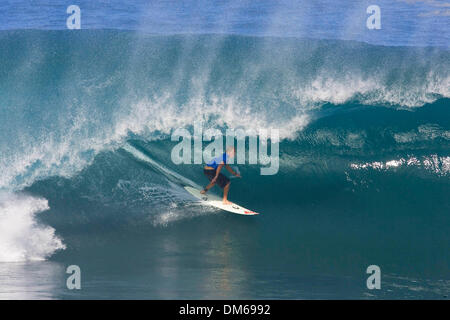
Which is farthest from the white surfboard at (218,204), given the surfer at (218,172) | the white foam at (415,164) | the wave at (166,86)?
the white foam at (415,164)

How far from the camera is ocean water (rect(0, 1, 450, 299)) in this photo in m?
8.77

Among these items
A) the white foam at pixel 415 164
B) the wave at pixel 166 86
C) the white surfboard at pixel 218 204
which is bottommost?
the white surfboard at pixel 218 204

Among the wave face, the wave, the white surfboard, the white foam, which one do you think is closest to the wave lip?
the wave face

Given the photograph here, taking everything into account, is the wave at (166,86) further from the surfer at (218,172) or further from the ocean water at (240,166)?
the surfer at (218,172)

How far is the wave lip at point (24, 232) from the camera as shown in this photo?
31.4 ft

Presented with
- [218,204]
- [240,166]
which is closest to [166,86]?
[240,166]

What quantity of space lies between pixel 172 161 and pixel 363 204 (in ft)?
11.4

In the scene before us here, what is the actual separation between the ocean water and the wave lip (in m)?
0.03

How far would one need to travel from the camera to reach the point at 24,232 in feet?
32.7

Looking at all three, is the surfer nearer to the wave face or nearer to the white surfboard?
the white surfboard

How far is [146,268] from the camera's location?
29.3 feet

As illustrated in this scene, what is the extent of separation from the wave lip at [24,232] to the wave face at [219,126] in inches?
1.1

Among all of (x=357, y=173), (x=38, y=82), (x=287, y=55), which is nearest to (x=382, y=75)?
(x=287, y=55)

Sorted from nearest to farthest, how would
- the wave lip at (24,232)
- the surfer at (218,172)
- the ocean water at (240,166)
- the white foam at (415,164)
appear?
the ocean water at (240,166) < the wave lip at (24,232) < the surfer at (218,172) < the white foam at (415,164)
